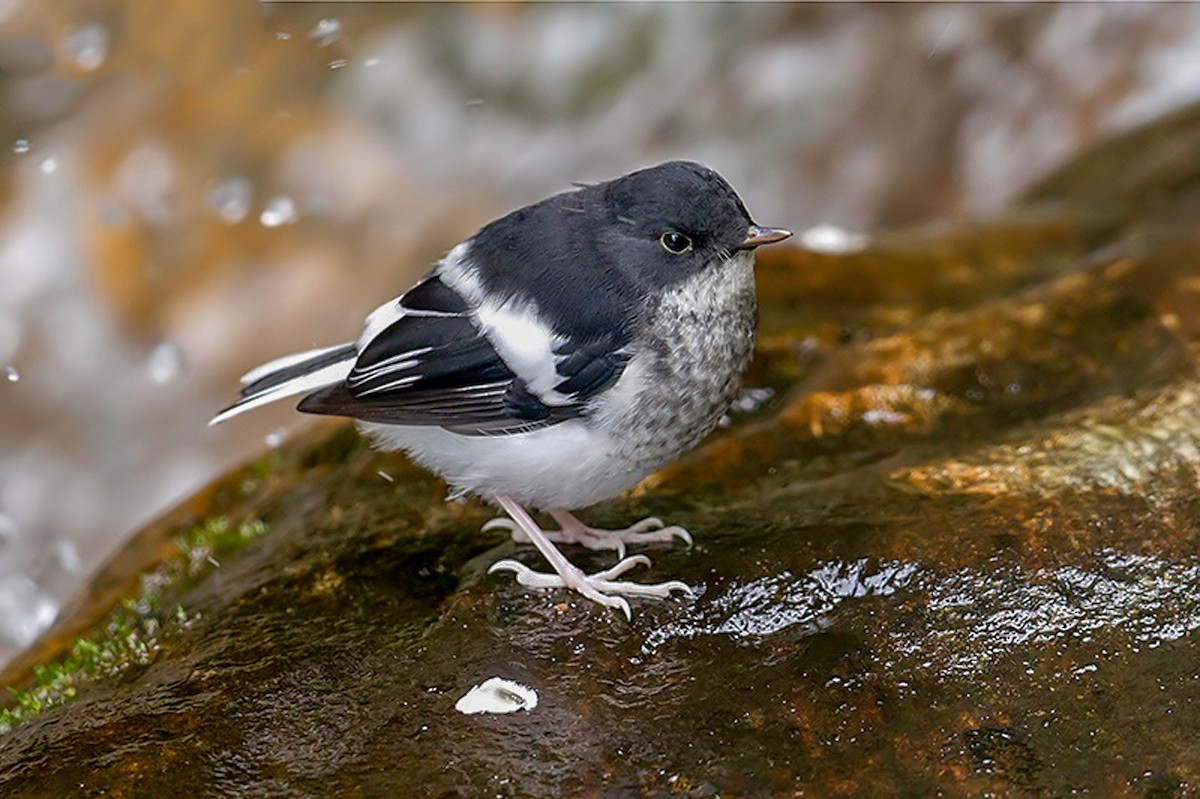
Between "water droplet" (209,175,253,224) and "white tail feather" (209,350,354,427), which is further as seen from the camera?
"water droplet" (209,175,253,224)

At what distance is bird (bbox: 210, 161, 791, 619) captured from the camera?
11.1 ft

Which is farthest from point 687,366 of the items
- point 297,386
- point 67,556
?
point 67,556

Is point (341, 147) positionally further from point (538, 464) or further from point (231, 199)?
point (538, 464)

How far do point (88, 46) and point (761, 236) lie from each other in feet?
16.0

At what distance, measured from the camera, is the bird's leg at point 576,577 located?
11.0ft

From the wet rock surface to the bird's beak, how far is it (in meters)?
0.73

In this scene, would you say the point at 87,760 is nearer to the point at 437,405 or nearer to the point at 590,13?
the point at 437,405

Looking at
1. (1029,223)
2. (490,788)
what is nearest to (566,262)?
(490,788)

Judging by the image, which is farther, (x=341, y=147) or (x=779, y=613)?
(x=341, y=147)

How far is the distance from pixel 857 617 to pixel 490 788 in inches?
37.6

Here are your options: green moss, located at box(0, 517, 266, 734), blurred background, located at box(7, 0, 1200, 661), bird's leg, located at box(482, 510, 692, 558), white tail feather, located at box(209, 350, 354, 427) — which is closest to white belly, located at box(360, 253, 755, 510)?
bird's leg, located at box(482, 510, 692, 558)

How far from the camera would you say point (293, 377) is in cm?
368

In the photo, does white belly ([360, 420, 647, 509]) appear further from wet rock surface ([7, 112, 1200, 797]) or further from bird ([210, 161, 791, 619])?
wet rock surface ([7, 112, 1200, 797])

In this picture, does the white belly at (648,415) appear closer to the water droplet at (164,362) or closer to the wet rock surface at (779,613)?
the wet rock surface at (779,613)
